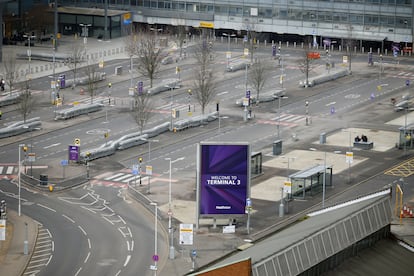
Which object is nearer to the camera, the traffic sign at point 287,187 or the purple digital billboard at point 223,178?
the purple digital billboard at point 223,178

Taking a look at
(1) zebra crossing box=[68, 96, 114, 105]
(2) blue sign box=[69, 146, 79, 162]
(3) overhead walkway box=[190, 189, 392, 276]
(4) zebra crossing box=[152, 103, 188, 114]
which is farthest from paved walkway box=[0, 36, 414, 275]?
(1) zebra crossing box=[68, 96, 114, 105]

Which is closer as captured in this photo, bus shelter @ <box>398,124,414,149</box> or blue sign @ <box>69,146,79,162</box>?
blue sign @ <box>69,146,79,162</box>

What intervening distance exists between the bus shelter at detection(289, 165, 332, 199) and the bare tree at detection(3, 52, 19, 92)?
56254 mm

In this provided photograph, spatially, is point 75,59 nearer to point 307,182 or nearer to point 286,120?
point 286,120

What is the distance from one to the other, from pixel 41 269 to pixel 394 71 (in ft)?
341

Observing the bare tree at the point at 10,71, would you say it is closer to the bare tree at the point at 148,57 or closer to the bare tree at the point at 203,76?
the bare tree at the point at 148,57

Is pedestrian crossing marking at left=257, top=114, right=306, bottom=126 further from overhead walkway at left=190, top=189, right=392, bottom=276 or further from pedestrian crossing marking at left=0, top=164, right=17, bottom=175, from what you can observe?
overhead walkway at left=190, top=189, right=392, bottom=276

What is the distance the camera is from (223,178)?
93.5 metres

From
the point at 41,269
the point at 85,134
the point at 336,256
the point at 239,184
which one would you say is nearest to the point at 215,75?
the point at 85,134

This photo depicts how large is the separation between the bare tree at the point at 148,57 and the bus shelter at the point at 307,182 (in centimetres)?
5537

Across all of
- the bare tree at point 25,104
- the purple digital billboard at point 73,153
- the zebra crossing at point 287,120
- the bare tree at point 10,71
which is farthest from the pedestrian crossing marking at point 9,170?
the bare tree at point 10,71

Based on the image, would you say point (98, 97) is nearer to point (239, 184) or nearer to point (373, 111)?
point (373, 111)

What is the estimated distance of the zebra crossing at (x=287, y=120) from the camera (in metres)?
139

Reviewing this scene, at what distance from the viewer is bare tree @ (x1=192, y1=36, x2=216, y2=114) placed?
14025 cm
